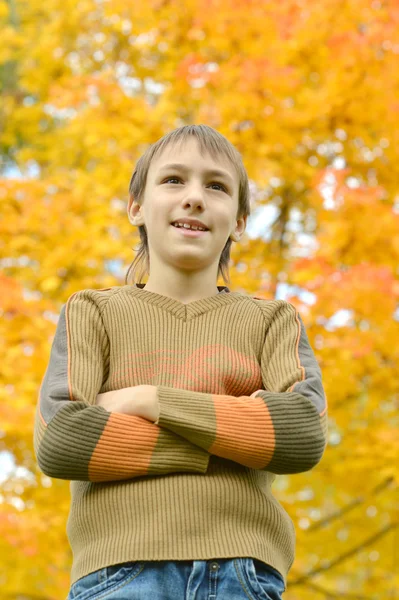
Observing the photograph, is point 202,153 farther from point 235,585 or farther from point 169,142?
point 235,585

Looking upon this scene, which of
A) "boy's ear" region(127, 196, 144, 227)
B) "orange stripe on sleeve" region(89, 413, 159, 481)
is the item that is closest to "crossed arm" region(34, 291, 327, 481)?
"orange stripe on sleeve" region(89, 413, 159, 481)

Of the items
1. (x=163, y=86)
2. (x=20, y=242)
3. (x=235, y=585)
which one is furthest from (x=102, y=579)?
(x=163, y=86)

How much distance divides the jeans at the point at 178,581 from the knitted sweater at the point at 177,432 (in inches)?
0.9

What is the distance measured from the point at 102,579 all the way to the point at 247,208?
110cm

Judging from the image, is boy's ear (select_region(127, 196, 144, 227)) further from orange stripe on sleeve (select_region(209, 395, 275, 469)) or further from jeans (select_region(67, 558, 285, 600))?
jeans (select_region(67, 558, 285, 600))

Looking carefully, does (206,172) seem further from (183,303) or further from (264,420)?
(264,420)

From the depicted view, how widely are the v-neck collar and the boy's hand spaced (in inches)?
11.2

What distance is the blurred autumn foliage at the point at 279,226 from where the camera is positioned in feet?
16.5

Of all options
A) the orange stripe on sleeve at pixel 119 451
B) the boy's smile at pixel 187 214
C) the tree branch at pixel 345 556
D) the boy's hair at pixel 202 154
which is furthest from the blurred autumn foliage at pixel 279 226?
the orange stripe on sleeve at pixel 119 451

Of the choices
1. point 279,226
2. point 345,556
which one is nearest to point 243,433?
point 345,556

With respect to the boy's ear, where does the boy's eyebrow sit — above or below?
above

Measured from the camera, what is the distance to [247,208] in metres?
2.34

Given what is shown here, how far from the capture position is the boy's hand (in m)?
1.84

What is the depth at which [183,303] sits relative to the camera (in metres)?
2.15
